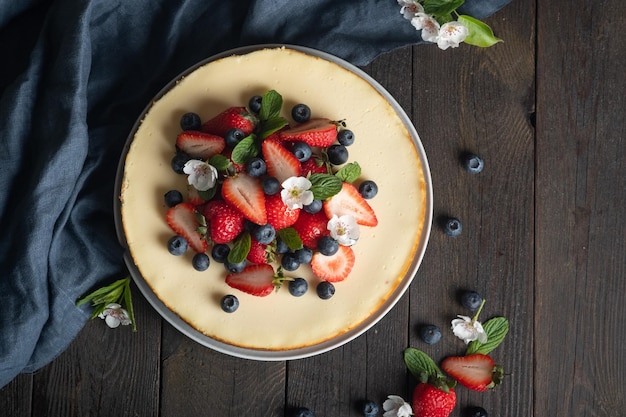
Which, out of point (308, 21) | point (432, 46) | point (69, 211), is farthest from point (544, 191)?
point (69, 211)

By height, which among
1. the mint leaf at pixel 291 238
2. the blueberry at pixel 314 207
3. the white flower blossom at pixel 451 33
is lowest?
the mint leaf at pixel 291 238

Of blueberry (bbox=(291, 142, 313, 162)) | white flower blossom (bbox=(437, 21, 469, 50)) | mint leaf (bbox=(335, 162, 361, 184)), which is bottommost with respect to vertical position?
blueberry (bbox=(291, 142, 313, 162))

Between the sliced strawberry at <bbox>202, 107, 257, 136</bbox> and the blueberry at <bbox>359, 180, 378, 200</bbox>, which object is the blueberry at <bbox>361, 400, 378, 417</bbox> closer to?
the blueberry at <bbox>359, 180, 378, 200</bbox>

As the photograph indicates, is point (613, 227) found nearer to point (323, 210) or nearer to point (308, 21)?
point (323, 210)

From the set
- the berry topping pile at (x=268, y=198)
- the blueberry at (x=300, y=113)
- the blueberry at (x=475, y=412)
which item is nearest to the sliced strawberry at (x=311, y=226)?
the berry topping pile at (x=268, y=198)

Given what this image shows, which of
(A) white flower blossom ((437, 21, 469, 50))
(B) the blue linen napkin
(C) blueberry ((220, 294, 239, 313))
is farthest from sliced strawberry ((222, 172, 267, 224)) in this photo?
(A) white flower blossom ((437, 21, 469, 50))

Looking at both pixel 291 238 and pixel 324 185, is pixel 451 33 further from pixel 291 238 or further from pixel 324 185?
pixel 291 238

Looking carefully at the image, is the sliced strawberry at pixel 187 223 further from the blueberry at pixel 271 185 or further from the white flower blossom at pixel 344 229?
the white flower blossom at pixel 344 229
